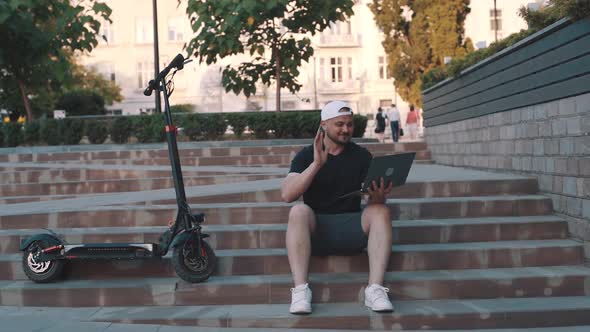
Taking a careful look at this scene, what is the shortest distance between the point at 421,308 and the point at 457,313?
0.27 m

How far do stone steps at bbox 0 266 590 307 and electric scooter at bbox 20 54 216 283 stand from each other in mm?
134

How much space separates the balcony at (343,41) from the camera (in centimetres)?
4744

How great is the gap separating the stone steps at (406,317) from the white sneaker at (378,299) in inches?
2.3

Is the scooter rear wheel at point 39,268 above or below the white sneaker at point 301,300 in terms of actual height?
above

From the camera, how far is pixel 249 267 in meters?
5.74

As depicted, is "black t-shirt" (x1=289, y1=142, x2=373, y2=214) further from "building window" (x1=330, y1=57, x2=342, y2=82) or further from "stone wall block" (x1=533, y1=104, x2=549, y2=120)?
"building window" (x1=330, y1=57, x2=342, y2=82)

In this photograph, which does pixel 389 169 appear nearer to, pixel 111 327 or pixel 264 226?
pixel 264 226

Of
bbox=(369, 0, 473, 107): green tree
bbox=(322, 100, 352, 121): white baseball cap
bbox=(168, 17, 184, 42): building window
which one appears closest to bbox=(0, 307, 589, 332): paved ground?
bbox=(322, 100, 352, 121): white baseball cap

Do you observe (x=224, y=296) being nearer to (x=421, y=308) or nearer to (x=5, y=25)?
(x=421, y=308)

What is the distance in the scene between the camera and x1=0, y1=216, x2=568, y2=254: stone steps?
20.1 ft

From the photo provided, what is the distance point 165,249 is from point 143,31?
4375cm

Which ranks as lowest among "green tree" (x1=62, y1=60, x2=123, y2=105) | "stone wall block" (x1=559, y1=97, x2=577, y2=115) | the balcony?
"stone wall block" (x1=559, y1=97, x2=577, y2=115)

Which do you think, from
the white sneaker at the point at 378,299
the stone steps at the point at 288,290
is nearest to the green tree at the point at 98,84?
the stone steps at the point at 288,290

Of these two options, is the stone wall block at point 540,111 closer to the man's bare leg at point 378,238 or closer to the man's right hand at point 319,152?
the man's bare leg at point 378,238
